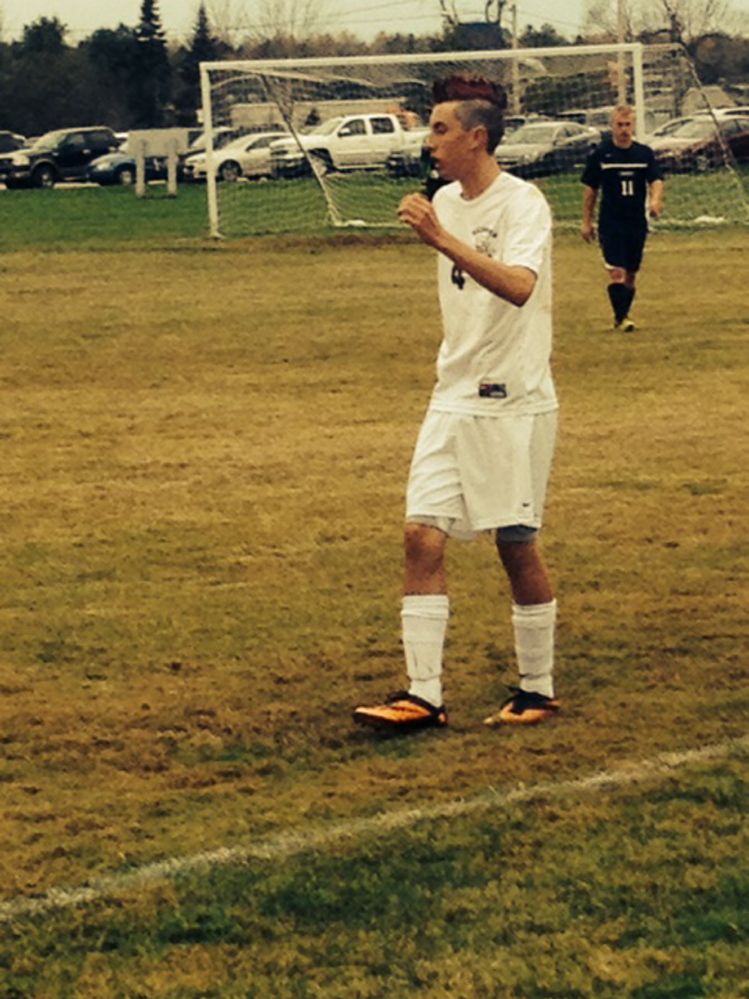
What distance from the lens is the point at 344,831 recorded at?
596 centimetres

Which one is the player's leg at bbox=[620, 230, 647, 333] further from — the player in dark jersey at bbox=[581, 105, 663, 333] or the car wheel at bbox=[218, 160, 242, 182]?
the car wheel at bbox=[218, 160, 242, 182]

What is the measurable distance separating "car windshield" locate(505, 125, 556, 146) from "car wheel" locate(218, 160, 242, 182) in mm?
14730

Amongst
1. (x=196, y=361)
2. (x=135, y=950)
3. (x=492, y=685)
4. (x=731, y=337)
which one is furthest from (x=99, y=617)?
(x=731, y=337)

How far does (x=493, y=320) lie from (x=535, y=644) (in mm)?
1084

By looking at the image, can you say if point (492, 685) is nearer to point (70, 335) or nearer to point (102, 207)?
point (70, 335)

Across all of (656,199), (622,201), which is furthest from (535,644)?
(622,201)

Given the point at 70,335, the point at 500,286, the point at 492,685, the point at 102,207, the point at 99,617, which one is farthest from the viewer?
the point at 102,207

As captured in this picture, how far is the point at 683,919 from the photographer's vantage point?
5188mm

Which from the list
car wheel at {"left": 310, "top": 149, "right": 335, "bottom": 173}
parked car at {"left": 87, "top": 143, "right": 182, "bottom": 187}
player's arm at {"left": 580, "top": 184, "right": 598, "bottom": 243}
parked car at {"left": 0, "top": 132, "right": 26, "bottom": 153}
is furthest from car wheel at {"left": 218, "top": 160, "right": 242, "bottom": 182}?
player's arm at {"left": 580, "top": 184, "right": 598, "bottom": 243}

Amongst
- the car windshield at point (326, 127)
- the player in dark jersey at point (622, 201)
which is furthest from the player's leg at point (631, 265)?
the car windshield at point (326, 127)

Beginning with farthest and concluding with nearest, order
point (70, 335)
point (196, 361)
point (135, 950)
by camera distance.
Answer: point (70, 335), point (196, 361), point (135, 950)

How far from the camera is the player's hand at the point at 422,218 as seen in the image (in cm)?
654

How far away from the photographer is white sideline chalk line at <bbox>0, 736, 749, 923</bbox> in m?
5.47

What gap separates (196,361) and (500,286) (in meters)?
11.9
